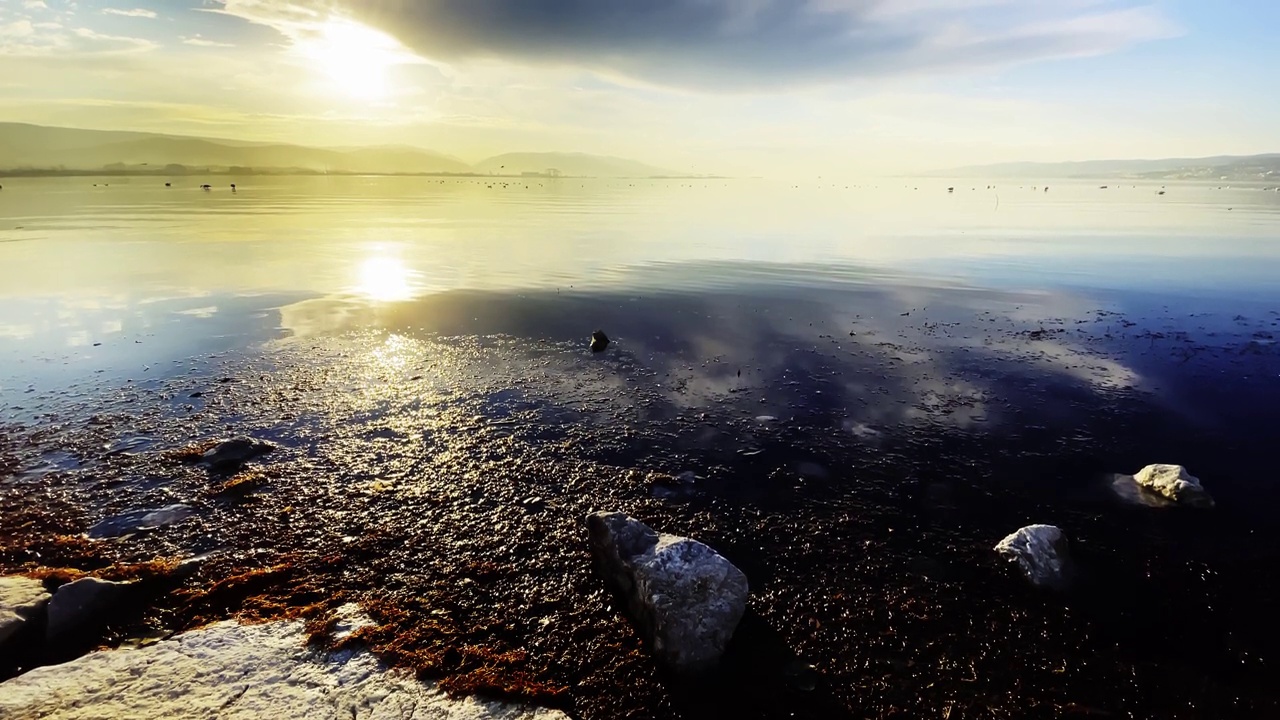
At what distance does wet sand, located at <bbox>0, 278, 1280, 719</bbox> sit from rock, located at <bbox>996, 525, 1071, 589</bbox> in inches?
14.2

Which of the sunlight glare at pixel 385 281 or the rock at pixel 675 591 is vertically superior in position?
the sunlight glare at pixel 385 281

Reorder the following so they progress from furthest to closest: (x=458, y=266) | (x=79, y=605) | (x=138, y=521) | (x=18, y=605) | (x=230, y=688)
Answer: (x=458, y=266) < (x=138, y=521) < (x=79, y=605) < (x=18, y=605) < (x=230, y=688)

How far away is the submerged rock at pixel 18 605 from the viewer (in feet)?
32.3

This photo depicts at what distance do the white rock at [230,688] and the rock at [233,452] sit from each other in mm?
7182

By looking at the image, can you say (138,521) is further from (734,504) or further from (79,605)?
(734,504)

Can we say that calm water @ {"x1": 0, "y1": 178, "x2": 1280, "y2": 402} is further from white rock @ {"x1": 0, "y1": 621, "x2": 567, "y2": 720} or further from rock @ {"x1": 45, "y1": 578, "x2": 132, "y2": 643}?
white rock @ {"x1": 0, "y1": 621, "x2": 567, "y2": 720}

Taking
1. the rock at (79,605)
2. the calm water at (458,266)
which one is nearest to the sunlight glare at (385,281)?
the calm water at (458,266)

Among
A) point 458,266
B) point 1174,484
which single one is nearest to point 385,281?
point 458,266

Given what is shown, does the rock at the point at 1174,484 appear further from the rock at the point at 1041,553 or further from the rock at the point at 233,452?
the rock at the point at 233,452

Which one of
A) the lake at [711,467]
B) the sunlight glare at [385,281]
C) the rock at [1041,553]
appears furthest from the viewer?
the sunlight glare at [385,281]

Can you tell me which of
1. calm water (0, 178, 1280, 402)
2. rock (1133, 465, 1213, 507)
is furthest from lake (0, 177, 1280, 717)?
calm water (0, 178, 1280, 402)

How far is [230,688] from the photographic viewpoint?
9062 mm

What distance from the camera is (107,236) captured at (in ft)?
192

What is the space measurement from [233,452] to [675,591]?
13.6 meters
